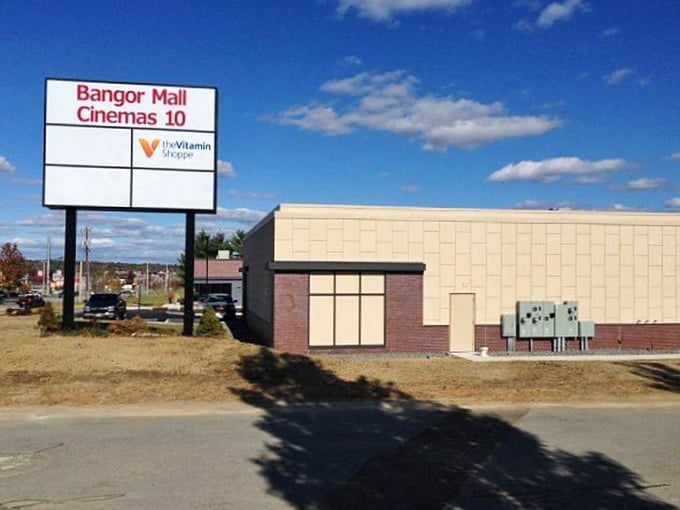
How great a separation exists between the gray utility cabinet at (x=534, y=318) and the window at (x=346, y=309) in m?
5.18

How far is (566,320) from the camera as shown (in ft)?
87.3

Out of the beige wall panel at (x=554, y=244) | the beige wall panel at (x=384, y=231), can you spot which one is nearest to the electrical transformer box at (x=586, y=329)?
the beige wall panel at (x=554, y=244)

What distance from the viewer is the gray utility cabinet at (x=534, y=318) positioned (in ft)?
86.2

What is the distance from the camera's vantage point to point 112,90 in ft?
73.9

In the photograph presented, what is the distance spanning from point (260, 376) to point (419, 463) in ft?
25.9

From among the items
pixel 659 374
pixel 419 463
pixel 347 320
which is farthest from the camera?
pixel 347 320

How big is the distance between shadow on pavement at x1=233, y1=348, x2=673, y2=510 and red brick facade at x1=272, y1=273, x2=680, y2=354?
10.4 meters

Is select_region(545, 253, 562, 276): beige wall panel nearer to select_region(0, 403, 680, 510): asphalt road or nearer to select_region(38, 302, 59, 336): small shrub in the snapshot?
select_region(0, 403, 680, 510): asphalt road

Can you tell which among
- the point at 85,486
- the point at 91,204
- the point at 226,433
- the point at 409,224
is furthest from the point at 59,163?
the point at 85,486

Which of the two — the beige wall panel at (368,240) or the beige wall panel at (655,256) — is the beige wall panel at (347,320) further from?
the beige wall panel at (655,256)

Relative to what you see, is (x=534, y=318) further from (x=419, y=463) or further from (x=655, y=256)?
(x=419, y=463)

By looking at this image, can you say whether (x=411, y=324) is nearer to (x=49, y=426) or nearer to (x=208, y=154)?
(x=208, y=154)

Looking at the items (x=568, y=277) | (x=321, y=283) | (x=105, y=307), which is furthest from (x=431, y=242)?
(x=105, y=307)

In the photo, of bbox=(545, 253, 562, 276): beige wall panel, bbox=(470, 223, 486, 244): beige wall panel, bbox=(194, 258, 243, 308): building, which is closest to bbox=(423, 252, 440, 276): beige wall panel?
bbox=(470, 223, 486, 244): beige wall panel
